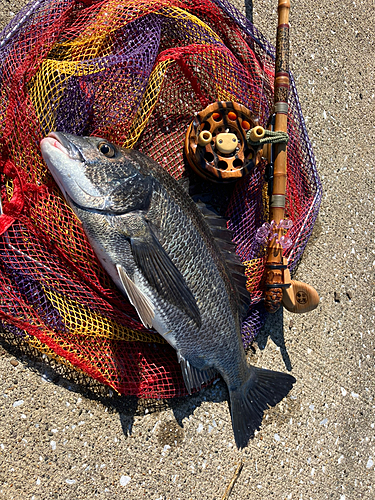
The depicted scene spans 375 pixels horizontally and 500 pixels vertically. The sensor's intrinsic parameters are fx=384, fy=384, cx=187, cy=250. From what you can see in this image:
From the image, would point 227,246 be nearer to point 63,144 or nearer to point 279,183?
point 279,183

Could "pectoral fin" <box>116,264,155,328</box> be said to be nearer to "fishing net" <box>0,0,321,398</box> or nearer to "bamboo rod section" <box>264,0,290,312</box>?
"fishing net" <box>0,0,321,398</box>

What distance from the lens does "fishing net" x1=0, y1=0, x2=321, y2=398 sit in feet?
6.95

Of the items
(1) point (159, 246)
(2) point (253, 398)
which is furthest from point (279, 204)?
(2) point (253, 398)

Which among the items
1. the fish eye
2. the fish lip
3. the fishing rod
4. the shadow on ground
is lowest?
the shadow on ground

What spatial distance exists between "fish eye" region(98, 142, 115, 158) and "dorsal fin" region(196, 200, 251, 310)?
67cm

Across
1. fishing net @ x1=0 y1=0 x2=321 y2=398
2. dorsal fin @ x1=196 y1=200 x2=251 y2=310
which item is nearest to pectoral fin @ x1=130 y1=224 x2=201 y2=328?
fishing net @ x1=0 y1=0 x2=321 y2=398

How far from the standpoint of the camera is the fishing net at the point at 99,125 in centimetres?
212

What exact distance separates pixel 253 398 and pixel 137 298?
1192mm

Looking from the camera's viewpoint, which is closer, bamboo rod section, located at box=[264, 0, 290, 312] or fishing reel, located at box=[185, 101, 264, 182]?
fishing reel, located at box=[185, 101, 264, 182]

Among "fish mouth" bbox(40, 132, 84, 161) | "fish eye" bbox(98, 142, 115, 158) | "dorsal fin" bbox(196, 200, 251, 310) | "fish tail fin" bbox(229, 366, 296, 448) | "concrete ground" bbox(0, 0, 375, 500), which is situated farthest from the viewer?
"fish tail fin" bbox(229, 366, 296, 448)

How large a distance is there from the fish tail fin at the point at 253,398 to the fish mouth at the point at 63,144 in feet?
5.99

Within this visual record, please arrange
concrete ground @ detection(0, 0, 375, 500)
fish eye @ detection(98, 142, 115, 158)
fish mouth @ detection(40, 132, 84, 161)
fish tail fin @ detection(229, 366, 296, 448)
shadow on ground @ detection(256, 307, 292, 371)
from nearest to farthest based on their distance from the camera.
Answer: fish mouth @ detection(40, 132, 84, 161) < fish eye @ detection(98, 142, 115, 158) < concrete ground @ detection(0, 0, 375, 500) < fish tail fin @ detection(229, 366, 296, 448) < shadow on ground @ detection(256, 307, 292, 371)

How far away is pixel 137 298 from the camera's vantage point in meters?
2.12

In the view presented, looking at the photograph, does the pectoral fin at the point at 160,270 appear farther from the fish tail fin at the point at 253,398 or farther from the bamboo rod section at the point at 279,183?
the fish tail fin at the point at 253,398
